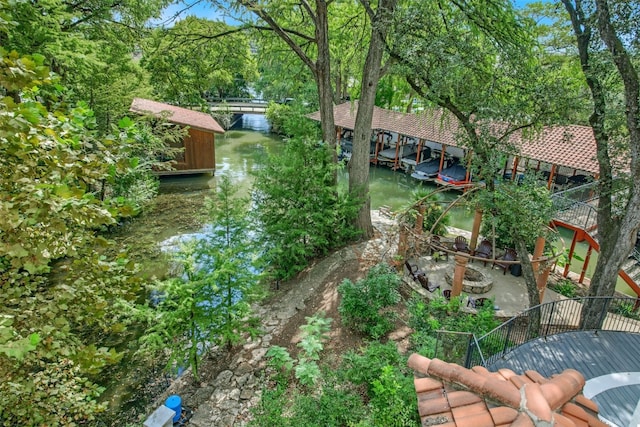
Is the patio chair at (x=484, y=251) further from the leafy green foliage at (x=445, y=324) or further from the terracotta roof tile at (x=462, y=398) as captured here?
the terracotta roof tile at (x=462, y=398)

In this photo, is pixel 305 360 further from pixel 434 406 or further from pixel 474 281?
pixel 474 281

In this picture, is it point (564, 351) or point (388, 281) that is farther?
point (388, 281)

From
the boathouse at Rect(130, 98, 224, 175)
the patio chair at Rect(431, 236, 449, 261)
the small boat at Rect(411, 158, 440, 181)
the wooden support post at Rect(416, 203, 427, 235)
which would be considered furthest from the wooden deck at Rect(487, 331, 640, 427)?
the boathouse at Rect(130, 98, 224, 175)

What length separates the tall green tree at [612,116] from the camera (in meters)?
6.53

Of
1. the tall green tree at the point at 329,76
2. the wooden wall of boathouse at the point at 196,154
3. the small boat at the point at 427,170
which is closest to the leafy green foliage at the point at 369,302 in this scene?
the tall green tree at the point at 329,76

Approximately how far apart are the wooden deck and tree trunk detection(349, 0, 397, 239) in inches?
250

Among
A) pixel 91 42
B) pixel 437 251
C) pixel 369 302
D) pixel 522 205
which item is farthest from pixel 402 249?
pixel 91 42

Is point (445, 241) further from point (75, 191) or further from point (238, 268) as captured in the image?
point (75, 191)

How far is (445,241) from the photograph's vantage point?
503 inches

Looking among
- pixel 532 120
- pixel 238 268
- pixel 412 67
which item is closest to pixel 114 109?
pixel 238 268

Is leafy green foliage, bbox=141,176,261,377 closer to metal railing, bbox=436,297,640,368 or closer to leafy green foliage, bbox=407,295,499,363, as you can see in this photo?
leafy green foliage, bbox=407,295,499,363

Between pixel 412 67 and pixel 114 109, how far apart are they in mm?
10859

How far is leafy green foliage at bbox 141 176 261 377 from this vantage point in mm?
6902

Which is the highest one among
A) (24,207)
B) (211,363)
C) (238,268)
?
(24,207)
